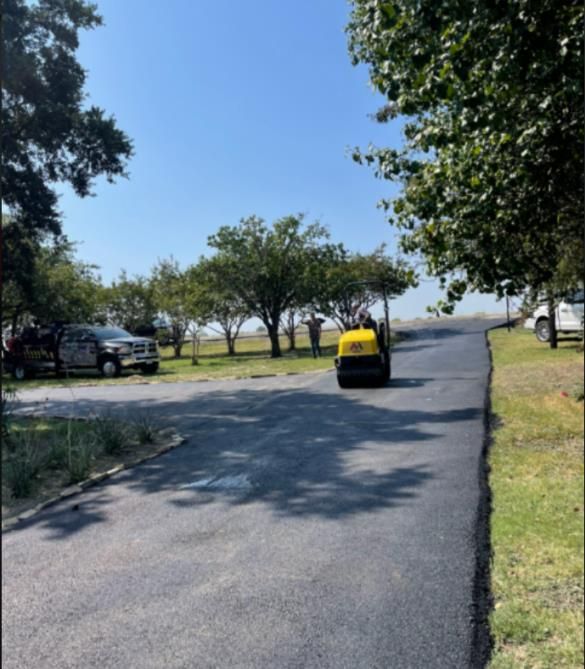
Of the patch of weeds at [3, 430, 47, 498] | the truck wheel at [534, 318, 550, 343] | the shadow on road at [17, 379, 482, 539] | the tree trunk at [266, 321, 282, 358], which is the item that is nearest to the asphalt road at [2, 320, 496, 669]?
the shadow on road at [17, 379, 482, 539]

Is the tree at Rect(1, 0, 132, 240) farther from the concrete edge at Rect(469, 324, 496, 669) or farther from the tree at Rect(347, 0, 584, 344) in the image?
the concrete edge at Rect(469, 324, 496, 669)

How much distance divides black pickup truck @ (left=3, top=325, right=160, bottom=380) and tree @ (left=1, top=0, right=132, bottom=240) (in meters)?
1.77

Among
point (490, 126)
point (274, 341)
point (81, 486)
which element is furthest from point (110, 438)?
point (274, 341)

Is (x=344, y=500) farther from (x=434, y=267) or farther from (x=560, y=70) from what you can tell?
(x=560, y=70)

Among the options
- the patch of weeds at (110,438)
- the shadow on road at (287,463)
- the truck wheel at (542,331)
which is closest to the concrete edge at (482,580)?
the shadow on road at (287,463)

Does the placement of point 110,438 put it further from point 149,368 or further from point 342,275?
point 342,275

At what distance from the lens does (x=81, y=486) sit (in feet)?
18.8

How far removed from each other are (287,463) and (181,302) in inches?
803

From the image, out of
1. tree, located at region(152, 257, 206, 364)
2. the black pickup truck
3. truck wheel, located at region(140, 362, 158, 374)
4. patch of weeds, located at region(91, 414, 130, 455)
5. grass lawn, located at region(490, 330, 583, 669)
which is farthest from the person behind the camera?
tree, located at region(152, 257, 206, 364)

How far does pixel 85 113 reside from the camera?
1070 centimetres

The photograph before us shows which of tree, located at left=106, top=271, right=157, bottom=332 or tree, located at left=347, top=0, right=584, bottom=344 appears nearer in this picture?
tree, located at left=347, top=0, right=584, bottom=344

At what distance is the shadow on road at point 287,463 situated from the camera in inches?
190

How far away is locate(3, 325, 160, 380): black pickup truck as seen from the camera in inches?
234

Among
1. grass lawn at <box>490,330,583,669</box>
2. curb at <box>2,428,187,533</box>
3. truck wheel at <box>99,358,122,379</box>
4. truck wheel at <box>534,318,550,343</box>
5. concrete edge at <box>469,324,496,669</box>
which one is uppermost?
truck wheel at <box>534,318,550,343</box>
